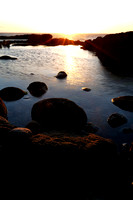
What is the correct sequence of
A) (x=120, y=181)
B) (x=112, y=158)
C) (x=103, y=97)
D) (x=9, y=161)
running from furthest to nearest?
1. (x=103, y=97)
2. (x=112, y=158)
3. (x=120, y=181)
4. (x=9, y=161)

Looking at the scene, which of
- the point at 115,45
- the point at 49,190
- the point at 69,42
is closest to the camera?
the point at 49,190

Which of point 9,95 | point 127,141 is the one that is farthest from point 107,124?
point 9,95

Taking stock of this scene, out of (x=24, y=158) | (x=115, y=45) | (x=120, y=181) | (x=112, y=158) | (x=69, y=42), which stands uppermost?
(x=69, y=42)

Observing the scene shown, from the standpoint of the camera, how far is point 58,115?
7074mm

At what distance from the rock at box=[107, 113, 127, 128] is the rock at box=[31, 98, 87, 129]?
145 cm

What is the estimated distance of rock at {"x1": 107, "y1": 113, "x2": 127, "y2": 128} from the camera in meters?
7.35

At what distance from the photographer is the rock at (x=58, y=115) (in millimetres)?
6871

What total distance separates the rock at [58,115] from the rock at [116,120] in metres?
1.45

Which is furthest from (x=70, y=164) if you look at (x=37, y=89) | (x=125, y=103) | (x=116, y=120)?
(x=37, y=89)

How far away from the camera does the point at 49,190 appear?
3430mm

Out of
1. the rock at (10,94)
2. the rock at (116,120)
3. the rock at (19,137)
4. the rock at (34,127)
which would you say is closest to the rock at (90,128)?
the rock at (116,120)

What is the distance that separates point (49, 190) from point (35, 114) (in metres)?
4.60

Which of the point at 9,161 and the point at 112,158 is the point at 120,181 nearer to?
the point at 112,158

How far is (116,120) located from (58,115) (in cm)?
325
